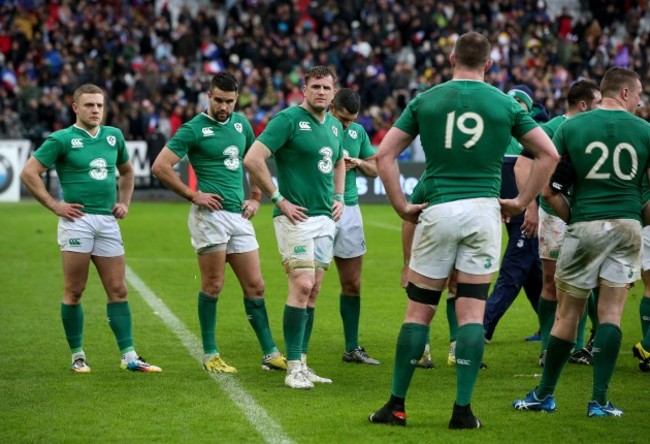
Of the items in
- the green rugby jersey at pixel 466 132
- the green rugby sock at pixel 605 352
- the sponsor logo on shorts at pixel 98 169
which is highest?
the green rugby jersey at pixel 466 132

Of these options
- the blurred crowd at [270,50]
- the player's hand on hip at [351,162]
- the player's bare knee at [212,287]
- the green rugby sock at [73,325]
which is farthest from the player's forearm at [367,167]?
the blurred crowd at [270,50]

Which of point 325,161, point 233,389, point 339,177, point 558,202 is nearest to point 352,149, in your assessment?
point 339,177

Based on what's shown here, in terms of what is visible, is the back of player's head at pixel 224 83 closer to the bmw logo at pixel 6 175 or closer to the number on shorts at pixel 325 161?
the number on shorts at pixel 325 161

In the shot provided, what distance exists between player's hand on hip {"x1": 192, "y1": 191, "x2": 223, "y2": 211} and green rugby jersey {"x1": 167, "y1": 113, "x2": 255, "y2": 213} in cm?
8

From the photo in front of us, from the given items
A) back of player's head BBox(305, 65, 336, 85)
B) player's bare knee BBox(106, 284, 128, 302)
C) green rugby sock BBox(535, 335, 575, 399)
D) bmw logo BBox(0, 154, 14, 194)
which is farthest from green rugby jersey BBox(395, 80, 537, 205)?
bmw logo BBox(0, 154, 14, 194)

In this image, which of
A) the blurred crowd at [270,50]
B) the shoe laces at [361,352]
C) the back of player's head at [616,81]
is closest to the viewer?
the back of player's head at [616,81]

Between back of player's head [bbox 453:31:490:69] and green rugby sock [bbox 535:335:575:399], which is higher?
back of player's head [bbox 453:31:490:69]

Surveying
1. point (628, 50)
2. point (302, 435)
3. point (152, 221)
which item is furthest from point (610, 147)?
point (628, 50)

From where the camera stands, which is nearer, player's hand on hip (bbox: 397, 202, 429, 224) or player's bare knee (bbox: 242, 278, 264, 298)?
player's hand on hip (bbox: 397, 202, 429, 224)

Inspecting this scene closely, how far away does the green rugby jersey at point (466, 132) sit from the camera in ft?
21.4

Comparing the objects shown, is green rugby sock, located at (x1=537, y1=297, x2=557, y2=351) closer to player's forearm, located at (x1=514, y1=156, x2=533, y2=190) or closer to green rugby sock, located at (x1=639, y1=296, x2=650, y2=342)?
green rugby sock, located at (x1=639, y1=296, x2=650, y2=342)

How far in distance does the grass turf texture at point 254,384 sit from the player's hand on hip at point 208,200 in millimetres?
1285

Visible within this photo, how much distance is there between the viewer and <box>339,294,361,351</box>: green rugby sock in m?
9.31

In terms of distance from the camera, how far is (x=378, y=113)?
29.7 meters
